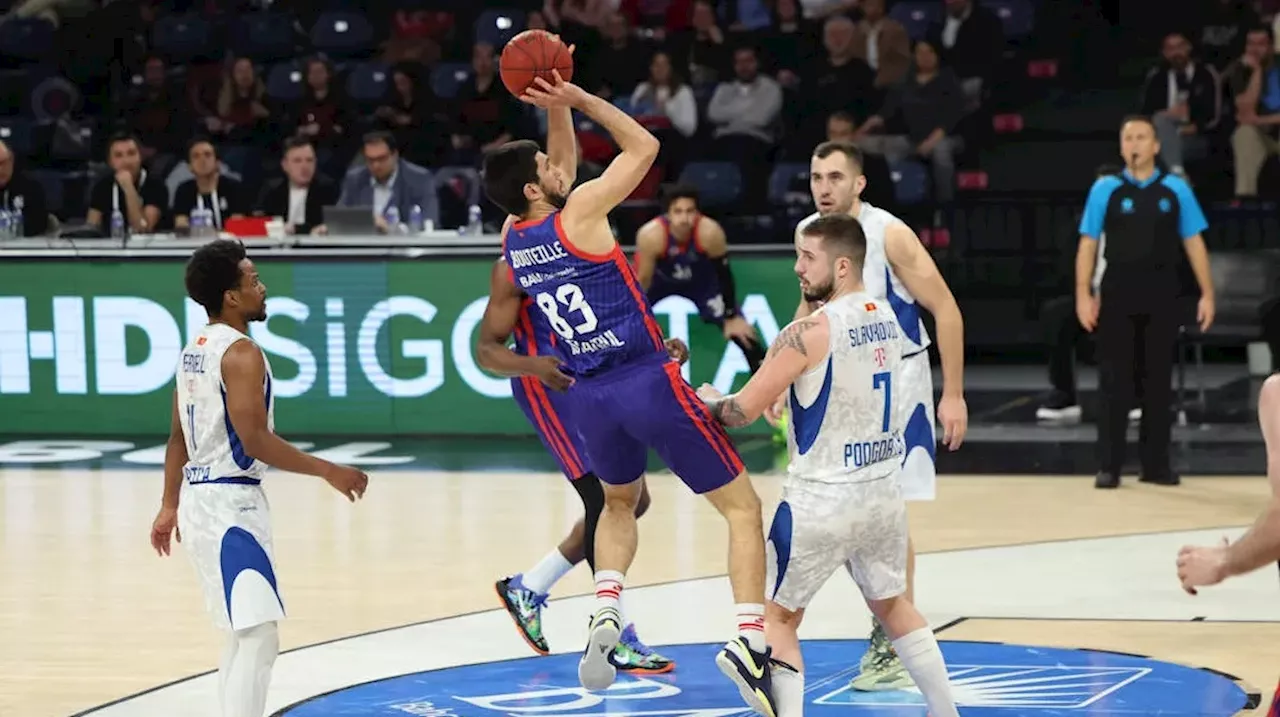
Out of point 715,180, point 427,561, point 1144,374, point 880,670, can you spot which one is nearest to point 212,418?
point 880,670

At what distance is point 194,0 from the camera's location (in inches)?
858

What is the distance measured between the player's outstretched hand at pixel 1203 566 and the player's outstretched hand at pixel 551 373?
3050 mm

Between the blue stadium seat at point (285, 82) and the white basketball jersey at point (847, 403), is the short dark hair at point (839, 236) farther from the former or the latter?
the blue stadium seat at point (285, 82)

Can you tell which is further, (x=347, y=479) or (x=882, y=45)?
(x=882, y=45)

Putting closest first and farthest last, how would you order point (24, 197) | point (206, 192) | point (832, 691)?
A: point (832, 691) → point (206, 192) → point (24, 197)

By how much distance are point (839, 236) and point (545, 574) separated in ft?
6.79

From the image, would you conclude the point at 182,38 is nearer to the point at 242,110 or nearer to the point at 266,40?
the point at 266,40

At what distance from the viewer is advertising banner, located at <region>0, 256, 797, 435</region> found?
45.1 ft

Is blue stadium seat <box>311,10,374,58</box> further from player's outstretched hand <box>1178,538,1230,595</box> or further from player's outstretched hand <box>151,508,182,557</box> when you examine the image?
player's outstretched hand <box>1178,538,1230,595</box>

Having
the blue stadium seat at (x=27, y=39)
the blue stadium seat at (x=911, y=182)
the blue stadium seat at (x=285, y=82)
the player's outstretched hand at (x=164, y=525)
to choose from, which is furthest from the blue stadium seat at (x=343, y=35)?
the player's outstretched hand at (x=164, y=525)

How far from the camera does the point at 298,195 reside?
15.4 metres

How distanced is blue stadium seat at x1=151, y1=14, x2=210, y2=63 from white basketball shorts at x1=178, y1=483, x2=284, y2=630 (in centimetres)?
1519

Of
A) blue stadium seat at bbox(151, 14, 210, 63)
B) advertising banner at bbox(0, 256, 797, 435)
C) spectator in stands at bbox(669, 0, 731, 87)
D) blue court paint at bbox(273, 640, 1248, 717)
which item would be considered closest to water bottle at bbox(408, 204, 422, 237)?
advertising banner at bbox(0, 256, 797, 435)

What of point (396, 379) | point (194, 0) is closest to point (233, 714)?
point (396, 379)
